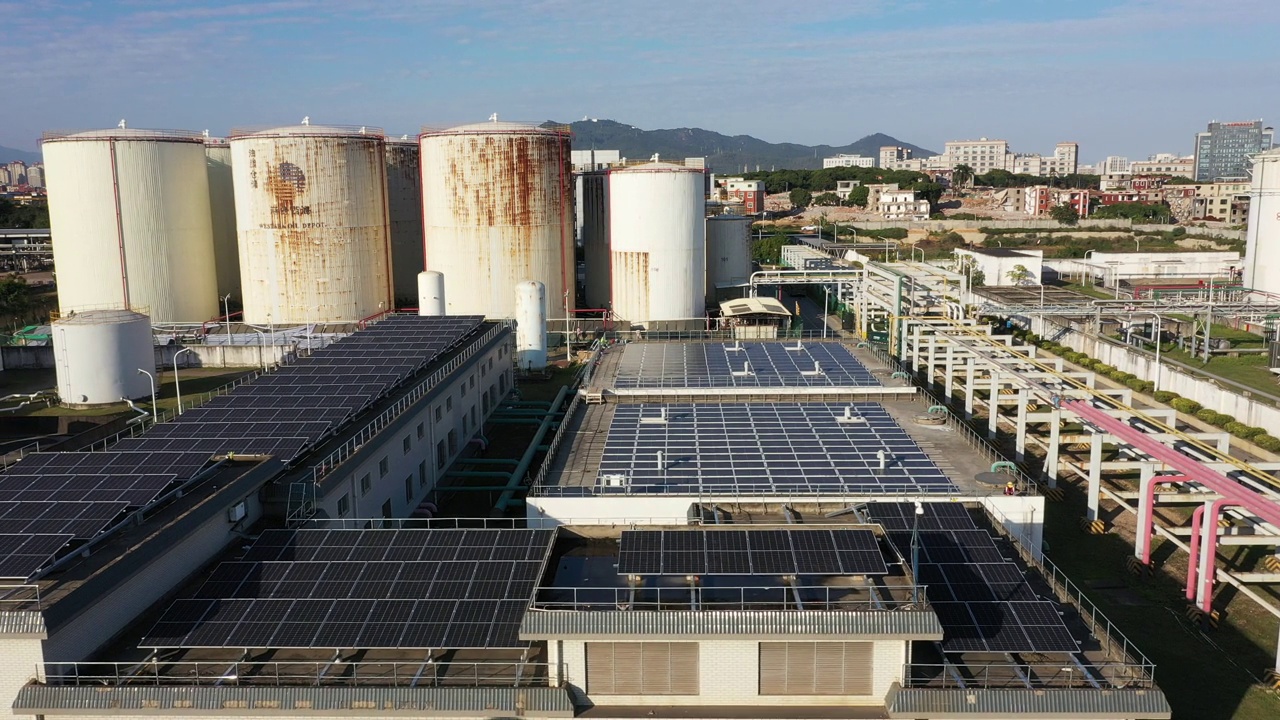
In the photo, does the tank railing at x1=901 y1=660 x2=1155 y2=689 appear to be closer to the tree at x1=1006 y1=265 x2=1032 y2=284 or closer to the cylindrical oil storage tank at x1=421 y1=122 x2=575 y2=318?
the cylindrical oil storage tank at x1=421 y1=122 x2=575 y2=318

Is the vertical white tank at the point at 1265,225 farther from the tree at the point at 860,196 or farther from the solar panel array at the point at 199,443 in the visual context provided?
the tree at the point at 860,196

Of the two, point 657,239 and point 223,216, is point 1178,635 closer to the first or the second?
point 657,239

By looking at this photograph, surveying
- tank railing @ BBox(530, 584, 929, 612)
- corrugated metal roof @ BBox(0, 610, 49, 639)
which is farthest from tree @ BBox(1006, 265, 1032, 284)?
corrugated metal roof @ BBox(0, 610, 49, 639)

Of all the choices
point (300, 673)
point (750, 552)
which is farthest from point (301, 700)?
point (750, 552)

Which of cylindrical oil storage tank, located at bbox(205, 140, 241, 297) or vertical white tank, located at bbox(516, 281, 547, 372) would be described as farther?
cylindrical oil storage tank, located at bbox(205, 140, 241, 297)

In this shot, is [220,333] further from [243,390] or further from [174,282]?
[243,390]

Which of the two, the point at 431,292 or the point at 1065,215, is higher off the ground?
the point at 1065,215
